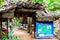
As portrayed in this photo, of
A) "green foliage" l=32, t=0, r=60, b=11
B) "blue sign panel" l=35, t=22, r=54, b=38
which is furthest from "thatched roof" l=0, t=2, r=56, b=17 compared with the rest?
"green foliage" l=32, t=0, r=60, b=11

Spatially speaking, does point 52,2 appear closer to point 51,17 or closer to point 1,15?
point 51,17

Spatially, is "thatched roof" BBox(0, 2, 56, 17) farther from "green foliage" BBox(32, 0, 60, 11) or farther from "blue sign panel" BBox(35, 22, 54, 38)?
"green foliage" BBox(32, 0, 60, 11)

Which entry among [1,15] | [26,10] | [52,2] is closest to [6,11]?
[1,15]

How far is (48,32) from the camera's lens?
1026cm

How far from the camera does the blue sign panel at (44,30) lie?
1008cm

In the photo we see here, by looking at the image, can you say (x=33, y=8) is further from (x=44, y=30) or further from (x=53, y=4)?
(x=53, y=4)

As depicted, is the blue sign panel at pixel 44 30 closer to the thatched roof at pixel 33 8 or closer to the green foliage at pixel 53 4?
the thatched roof at pixel 33 8

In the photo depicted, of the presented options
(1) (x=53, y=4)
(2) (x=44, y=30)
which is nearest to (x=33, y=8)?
(2) (x=44, y=30)

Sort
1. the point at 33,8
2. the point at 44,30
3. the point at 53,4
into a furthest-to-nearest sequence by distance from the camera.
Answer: the point at 53,4, the point at 44,30, the point at 33,8

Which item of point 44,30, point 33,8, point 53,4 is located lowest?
point 44,30

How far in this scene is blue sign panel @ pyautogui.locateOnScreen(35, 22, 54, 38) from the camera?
10078 millimetres

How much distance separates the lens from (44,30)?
1016 cm

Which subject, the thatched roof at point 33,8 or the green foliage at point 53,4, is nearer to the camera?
the thatched roof at point 33,8

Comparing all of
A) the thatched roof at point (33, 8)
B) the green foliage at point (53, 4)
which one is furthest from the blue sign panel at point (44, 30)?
the green foliage at point (53, 4)
